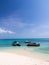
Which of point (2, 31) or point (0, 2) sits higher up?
point (0, 2)

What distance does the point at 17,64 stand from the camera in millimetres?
3828

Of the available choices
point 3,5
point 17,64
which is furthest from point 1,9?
point 17,64

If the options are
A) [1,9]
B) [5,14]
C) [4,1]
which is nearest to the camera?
[4,1]

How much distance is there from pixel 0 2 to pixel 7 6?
479 millimetres

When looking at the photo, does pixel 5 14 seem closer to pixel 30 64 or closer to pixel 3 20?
pixel 3 20

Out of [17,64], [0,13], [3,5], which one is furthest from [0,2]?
[17,64]

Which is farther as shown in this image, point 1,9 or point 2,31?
point 2,31

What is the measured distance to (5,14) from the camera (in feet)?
27.4

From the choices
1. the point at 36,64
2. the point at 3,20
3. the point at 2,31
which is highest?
the point at 3,20

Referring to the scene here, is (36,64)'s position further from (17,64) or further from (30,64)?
(17,64)

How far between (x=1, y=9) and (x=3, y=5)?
0.46 m

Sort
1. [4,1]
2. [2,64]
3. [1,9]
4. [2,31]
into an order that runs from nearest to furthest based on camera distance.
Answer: [2,64]
[4,1]
[1,9]
[2,31]

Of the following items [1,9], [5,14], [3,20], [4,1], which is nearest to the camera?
[4,1]

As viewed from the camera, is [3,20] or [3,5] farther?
[3,20]
